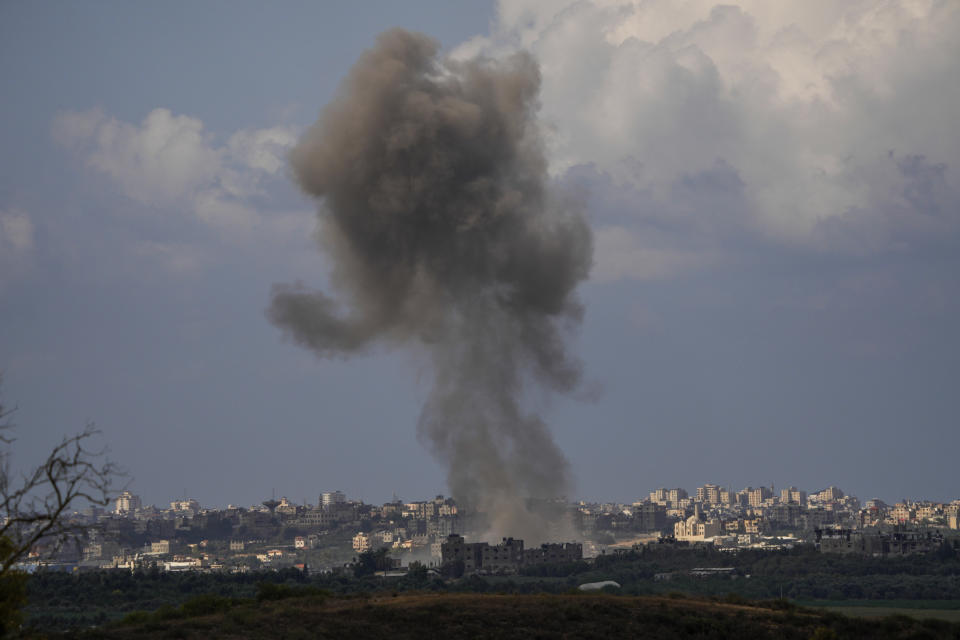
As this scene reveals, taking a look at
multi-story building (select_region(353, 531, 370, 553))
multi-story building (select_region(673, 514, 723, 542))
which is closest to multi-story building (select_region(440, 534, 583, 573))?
multi-story building (select_region(353, 531, 370, 553))

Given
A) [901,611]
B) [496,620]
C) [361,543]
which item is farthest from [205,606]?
[361,543]

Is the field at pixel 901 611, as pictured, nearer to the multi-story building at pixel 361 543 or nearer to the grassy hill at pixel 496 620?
the grassy hill at pixel 496 620

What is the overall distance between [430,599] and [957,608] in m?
53.1

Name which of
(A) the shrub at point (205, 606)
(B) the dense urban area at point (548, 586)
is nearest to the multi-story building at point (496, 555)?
(B) the dense urban area at point (548, 586)

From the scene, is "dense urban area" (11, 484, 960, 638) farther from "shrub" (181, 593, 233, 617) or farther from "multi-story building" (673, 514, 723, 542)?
"multi-story building" (673, 514, 723, 542)

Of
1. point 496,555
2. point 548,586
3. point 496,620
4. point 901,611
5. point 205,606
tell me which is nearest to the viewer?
point 496,620

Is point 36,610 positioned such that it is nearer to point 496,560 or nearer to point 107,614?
point 107,614

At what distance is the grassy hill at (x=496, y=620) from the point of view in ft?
93.6

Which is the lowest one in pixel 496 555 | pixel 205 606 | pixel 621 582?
pixel 621 582

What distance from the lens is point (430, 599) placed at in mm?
35312

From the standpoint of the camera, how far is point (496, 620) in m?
32.1

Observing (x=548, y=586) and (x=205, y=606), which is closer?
(x=205, y=606)

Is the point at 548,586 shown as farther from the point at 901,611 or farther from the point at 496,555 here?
the point at 901,611

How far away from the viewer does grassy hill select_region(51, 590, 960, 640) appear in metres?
28.5
